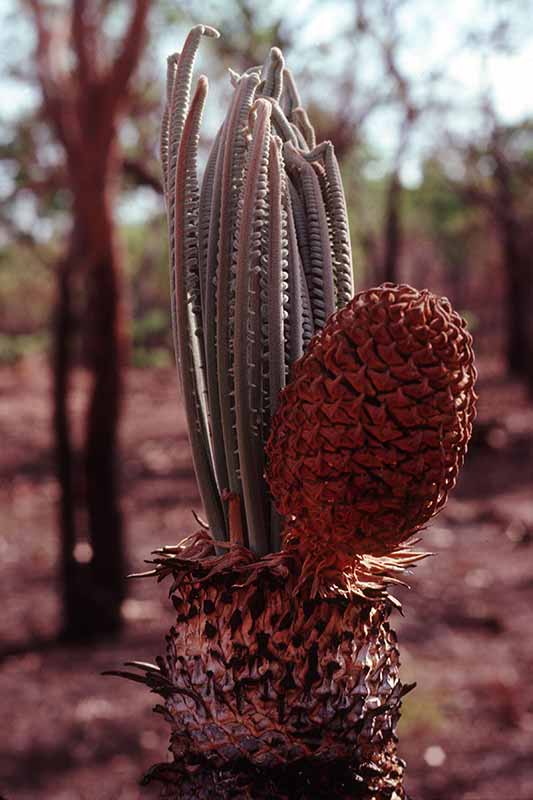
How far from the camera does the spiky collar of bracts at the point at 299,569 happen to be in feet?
2.07

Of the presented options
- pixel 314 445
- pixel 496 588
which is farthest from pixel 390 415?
pixel 496 588

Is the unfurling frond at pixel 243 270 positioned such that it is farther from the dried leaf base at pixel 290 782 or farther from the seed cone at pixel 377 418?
the dried leaf base at pixel 290 782

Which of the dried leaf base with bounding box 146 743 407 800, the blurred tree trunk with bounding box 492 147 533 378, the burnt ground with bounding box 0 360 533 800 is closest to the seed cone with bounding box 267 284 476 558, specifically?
the dried leaf base with bounding box 146 743 407 800

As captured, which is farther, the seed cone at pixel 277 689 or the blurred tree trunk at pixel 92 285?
the blurred tree trunk at pixel 92 285

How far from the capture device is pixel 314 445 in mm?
591

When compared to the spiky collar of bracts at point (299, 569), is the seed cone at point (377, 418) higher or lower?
higher

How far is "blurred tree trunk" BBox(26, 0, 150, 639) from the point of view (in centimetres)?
443

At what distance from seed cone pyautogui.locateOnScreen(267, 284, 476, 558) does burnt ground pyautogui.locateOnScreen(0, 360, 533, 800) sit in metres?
2.20

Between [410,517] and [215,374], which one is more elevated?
[215,374]

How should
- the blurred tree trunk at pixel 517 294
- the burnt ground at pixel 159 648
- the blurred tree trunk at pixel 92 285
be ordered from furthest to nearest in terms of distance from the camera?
the blurred tree trunk at pixel 517 294 < the blurred tree trunk at pixel 92 285 < the burnt ground at pixel 159 648

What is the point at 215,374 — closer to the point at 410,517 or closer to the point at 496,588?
the point at 410,517

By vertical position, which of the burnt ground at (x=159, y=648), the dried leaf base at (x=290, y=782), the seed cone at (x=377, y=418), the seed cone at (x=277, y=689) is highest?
the seed cone at (x=377, y=418)

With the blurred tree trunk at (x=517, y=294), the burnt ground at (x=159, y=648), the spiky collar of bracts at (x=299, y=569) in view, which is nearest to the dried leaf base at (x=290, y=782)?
the spiky collar of bracts at (x=299, y=569)

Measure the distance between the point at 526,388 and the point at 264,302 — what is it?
1167cm
